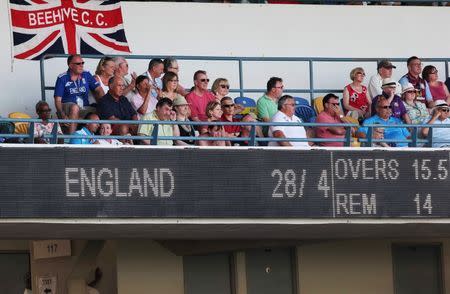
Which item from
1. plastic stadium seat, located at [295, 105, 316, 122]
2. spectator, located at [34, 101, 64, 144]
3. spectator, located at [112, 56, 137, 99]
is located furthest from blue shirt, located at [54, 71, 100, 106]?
plastic stadium seat, located at [295, 105, 316, 122]

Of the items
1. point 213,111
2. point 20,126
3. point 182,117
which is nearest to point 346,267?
point 213,111

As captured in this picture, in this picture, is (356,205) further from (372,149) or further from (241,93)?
(241,93)

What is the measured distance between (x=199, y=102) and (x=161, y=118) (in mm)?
1148

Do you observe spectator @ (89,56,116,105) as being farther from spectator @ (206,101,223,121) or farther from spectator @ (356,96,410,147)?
spectator @ (356,96,410,147)

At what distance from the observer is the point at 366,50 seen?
880 inches

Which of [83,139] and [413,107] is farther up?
[413,107]

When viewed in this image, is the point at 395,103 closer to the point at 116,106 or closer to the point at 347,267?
the point at 347,267

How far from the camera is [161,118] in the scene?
1739 centimetres

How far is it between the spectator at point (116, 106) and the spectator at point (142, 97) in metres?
0.25

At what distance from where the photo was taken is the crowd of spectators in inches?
684

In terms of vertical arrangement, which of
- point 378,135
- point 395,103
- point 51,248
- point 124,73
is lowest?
point 51,248

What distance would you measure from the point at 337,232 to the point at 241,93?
9.51 ft

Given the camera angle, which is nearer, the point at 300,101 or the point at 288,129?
the point at 288,129

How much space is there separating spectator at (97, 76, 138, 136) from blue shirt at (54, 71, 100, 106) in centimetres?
60
